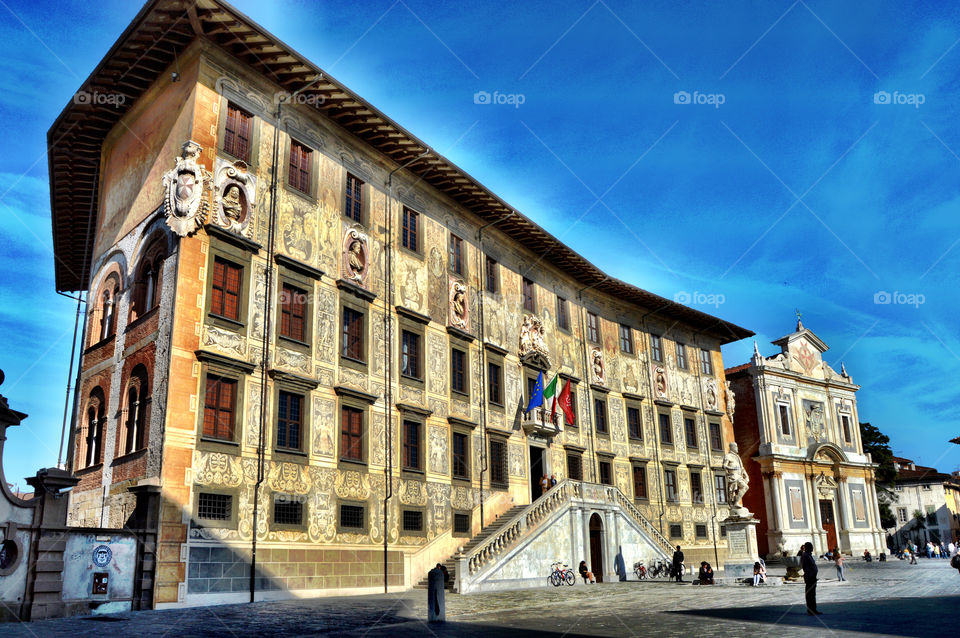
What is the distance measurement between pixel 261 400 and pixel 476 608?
7.98 meters

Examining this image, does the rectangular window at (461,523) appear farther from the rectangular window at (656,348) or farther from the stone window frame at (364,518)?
the rectangular window at (656,348)

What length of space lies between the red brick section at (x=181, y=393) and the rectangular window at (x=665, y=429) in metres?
26.8

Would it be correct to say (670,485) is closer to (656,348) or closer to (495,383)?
(656,348)

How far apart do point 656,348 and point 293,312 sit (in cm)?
2442

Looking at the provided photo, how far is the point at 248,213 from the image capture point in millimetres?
21281

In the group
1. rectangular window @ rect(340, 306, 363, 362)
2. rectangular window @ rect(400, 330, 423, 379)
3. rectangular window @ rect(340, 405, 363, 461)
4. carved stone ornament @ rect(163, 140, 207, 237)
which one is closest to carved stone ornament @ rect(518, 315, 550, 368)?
rectangular window @ rect(400, 330, 423, 379)

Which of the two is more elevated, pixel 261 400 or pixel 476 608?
pixel 261 400

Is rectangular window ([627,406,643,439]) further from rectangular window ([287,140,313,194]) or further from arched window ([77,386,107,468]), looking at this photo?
arched window ([77,386,107,468])

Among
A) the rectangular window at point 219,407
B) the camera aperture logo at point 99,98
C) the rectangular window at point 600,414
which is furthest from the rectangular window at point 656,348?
the camera aperture logo at point 99,98

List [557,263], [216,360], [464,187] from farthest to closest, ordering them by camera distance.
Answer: [557,263] < [464,187] < [216,360]

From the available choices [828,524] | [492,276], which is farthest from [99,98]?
[828,524]

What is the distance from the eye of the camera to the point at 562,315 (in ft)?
117

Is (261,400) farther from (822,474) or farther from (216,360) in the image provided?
(822,474)

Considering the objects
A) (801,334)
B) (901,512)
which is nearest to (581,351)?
(801,334)
